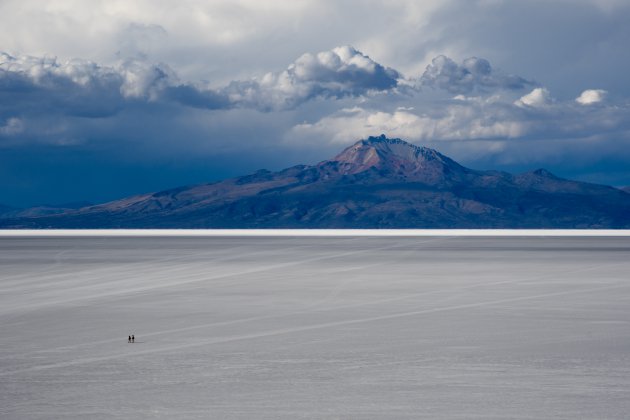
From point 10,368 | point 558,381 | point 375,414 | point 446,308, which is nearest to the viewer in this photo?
point 375,414

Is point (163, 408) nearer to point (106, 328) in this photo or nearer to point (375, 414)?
point (375, 414)

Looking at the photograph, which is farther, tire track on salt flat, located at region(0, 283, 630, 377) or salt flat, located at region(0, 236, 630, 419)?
tire track on salt flat, located at region(0, 283, 630, 377)

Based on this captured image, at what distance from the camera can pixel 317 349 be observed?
16328 mm

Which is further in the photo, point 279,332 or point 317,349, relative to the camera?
point 279,332

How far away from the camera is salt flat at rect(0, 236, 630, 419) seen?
11641 millimetres

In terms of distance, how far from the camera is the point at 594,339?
57.4 feet

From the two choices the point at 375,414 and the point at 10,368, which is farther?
the point at 10,368

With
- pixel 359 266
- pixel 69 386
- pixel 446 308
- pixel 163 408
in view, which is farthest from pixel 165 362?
pixel 359 266

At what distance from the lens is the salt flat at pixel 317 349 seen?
38.2ft

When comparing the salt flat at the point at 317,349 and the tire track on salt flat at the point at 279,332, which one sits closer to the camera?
the salt flat at the point at 317,349

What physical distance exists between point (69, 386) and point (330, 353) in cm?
461

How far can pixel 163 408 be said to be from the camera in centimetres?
1141

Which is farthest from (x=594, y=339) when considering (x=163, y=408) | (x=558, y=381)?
(x=163, y=408)

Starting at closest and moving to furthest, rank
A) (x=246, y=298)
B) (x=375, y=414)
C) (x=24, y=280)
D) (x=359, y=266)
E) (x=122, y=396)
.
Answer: (x=375, y=414), (x=122, y=396), (x=246, y=298), (x=24, y=280), (x=359, y=266)
